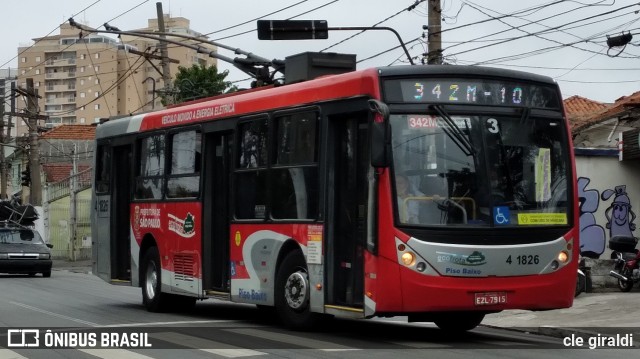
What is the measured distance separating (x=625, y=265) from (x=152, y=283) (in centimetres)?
937

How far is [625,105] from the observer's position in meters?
28.0

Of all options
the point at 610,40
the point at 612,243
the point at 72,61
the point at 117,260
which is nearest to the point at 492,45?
the point at 610,40

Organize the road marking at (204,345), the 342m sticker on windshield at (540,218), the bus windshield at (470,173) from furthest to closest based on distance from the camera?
the 342m sticker on windshield at (540,218), the bus windshield at (470,173), the road marking at (204,345)

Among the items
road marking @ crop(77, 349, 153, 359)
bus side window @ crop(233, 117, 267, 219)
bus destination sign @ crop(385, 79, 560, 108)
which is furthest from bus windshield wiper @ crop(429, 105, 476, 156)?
road marking @ crop(77, 349, 153, 359)

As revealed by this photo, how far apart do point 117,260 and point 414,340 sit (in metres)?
8.38

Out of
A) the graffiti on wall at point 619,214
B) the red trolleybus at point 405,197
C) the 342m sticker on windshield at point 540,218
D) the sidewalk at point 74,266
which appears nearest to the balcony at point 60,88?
A: the sidewalk at point 74,266

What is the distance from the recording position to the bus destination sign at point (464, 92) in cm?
1211

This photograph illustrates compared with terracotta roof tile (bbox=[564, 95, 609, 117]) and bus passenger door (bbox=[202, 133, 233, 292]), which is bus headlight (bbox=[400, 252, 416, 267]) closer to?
bus passenger door (bbox=[202, 133, 233, 292])

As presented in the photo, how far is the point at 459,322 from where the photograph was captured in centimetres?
1416

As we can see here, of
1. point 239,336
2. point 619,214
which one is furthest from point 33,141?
point 239,336

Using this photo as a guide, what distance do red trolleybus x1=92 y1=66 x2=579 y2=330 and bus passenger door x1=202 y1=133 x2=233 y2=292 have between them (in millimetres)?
400

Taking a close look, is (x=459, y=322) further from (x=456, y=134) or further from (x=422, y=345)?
(x=456, y=134)

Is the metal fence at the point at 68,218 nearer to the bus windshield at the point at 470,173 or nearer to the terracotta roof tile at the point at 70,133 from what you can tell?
the terracotta roof tile at the point at 70,133

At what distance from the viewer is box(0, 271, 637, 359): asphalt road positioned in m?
11.6
